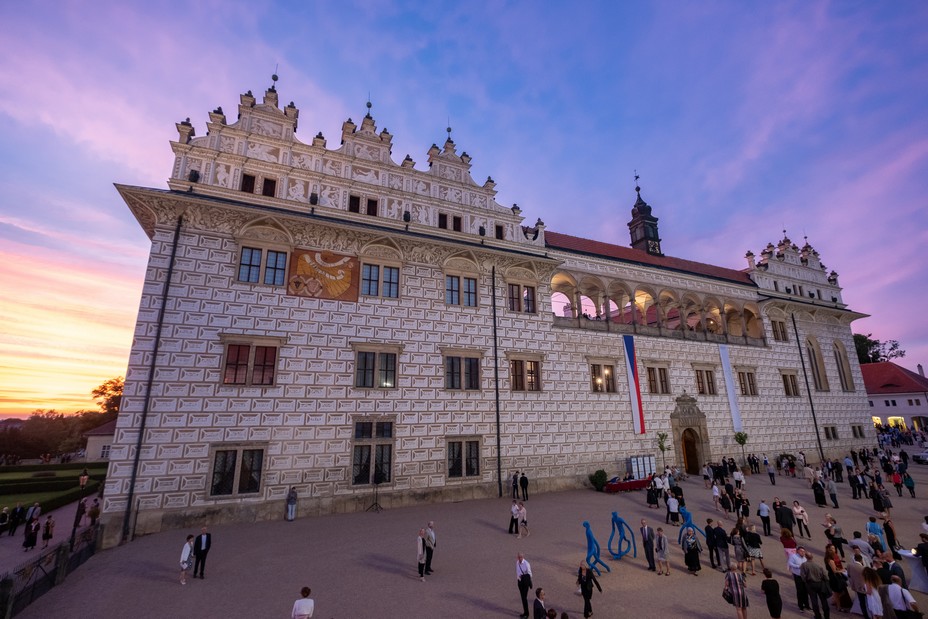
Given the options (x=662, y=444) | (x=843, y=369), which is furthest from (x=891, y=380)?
(x=662, y=444)

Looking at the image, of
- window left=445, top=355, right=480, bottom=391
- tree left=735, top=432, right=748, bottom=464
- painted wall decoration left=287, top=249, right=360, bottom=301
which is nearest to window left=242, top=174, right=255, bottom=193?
painted wall decoration left=287, top=249, right=360, bottom=301

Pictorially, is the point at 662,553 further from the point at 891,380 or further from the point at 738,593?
the point at 891,380

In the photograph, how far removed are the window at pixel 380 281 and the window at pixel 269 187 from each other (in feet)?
16.0

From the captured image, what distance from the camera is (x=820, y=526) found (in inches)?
548

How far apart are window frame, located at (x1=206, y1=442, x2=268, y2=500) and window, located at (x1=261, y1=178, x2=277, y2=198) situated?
10191 millimetres

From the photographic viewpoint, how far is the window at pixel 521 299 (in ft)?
70.2

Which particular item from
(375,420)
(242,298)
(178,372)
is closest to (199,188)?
(242,298)

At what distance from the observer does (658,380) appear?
24594mm

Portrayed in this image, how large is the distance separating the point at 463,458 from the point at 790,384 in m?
26.9

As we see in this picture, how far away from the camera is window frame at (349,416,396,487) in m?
16.3

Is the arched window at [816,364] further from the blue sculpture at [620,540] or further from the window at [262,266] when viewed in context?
the window at [262,266]

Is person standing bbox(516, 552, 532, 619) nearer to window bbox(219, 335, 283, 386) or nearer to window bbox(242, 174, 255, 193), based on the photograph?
window bbox(219, 335, 283, 386)

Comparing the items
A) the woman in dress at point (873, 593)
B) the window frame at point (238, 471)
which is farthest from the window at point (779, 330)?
the window frame at point (238, 471)

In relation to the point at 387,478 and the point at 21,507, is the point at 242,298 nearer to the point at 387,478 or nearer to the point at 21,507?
the point at 387,478
